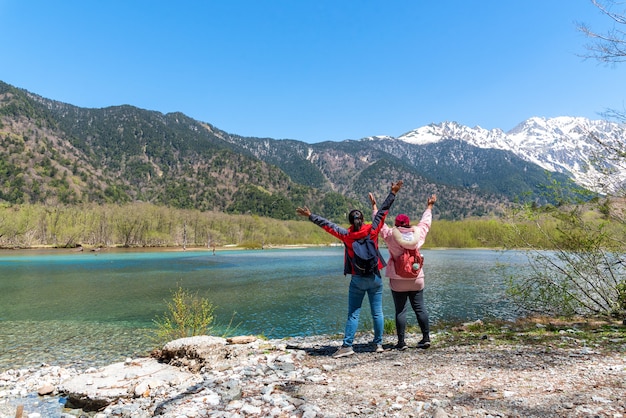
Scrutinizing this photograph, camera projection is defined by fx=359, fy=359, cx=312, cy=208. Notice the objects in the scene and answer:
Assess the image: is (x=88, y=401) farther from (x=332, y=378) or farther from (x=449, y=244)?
(x=449, y=244)

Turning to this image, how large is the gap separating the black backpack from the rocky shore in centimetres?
183

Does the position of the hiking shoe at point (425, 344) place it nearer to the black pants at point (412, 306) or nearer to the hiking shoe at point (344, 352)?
the black pants at point (412, 306)

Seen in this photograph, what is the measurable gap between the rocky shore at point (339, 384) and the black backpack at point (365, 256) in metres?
1.83

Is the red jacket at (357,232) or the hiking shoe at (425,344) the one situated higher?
the red jacket at (357,232)

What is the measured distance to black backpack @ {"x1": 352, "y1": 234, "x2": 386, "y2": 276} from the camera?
24.3 ft

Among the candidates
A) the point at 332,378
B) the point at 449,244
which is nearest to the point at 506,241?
the point at 332,378

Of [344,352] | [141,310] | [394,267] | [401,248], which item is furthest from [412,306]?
[141,310]

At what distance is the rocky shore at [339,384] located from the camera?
4629mm

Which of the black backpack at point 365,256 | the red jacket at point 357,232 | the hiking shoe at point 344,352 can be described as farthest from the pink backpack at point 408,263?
the hiking shoe at point 344,352

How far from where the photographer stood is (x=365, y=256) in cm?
739

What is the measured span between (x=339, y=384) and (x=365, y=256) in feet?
8.21

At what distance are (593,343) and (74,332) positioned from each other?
19.7m

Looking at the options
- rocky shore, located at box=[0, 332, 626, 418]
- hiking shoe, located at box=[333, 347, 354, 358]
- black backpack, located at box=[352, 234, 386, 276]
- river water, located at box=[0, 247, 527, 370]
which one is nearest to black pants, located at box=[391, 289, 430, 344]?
rocky shore, located at box=[0, 332, 626, 418]

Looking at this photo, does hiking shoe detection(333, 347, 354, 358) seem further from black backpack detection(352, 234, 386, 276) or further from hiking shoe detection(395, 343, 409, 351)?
black backpack detection(352, 234, 386, 276)
